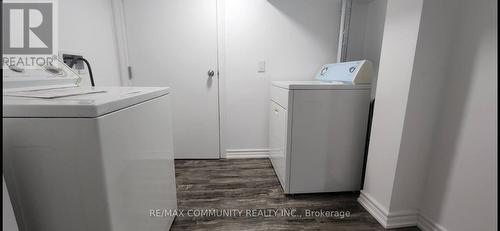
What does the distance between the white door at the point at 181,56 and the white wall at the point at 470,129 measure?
166cm

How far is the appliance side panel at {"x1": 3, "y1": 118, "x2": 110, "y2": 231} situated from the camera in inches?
23.3

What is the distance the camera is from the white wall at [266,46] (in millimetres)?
1978

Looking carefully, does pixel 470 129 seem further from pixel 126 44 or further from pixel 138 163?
pixel 126 44

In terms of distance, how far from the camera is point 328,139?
4.95ft

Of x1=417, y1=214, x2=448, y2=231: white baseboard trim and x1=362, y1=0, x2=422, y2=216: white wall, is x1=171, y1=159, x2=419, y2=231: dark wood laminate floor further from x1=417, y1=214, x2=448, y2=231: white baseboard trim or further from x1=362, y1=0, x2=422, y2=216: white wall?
x1=362, y1=0, x2=422, y2=216: white wall

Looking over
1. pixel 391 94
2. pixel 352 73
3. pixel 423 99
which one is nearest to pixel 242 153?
pixel 352 73

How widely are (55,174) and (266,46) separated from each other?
178cm

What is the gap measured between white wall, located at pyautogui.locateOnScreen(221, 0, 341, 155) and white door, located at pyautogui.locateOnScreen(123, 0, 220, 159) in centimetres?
15

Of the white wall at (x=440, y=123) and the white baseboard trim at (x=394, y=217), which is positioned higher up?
the white wall at (x=440, y=123)

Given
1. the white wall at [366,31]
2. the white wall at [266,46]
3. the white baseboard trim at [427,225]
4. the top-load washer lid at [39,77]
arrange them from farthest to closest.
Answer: the white wall at [266,46] → the white wall at [366,31] → the white baseboard trim at [427,225] → the top-load washer lid at [39,77]

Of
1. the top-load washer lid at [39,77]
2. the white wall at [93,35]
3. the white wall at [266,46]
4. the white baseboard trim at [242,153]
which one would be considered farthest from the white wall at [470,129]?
the white wall at [93,35]

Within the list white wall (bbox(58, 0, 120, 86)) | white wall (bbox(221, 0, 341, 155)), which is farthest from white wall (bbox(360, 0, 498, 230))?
white wall (bbox(58, 0, 120, 86))

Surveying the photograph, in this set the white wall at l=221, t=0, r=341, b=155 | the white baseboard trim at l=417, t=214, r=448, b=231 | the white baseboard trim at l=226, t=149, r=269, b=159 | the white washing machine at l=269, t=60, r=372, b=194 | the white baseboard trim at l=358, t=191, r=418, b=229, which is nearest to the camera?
the white baseboard trim at l=417, t=214, r=448, b=231

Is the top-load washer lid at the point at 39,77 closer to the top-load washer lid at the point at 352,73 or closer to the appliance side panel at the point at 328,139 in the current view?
the appliance side panel at the point at 328,139
